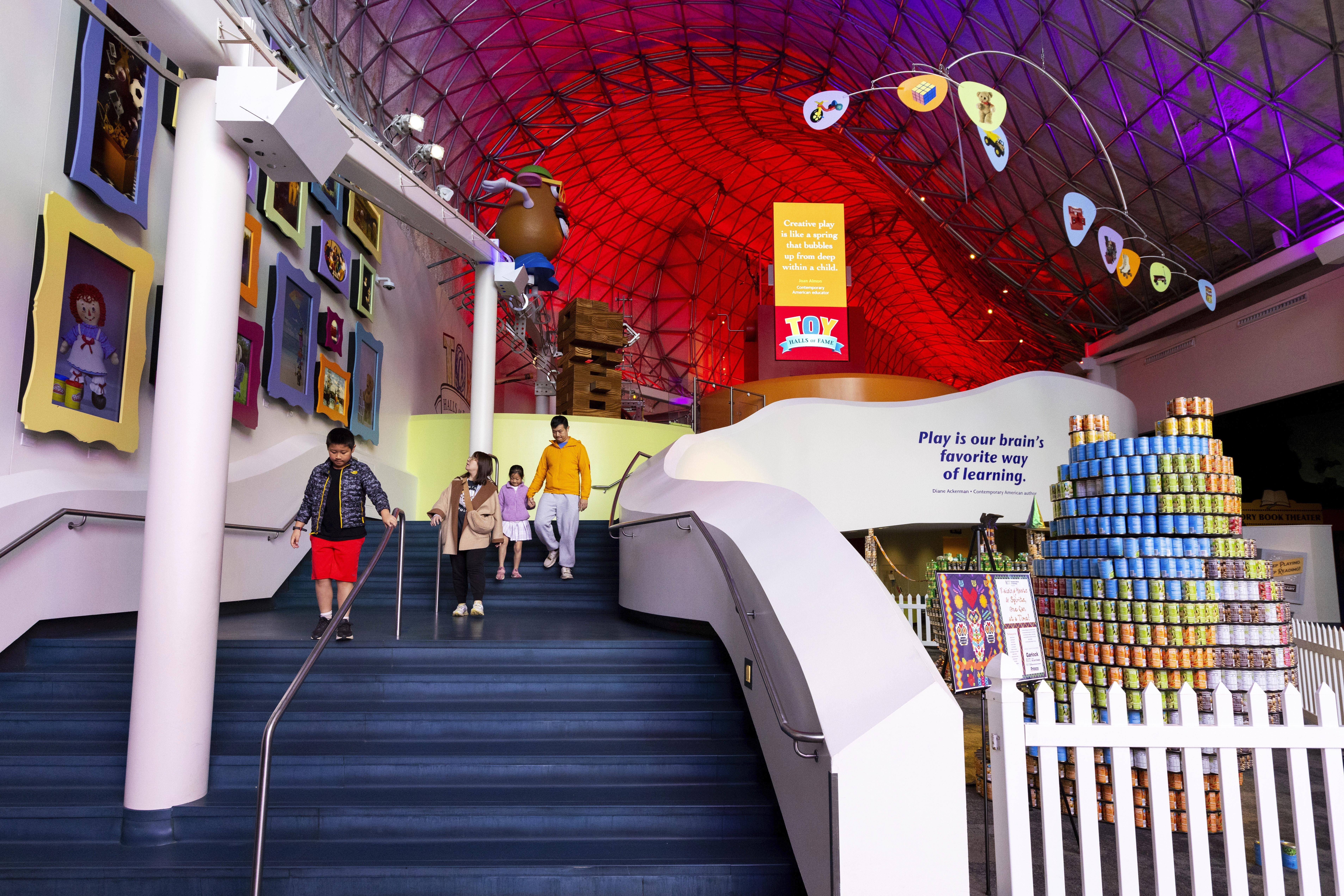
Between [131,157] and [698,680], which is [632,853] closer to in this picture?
[698,680]

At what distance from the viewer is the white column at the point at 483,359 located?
1044 centimetres

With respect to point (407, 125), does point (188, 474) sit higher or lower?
lower

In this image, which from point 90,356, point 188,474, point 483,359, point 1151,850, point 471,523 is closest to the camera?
point 188,474

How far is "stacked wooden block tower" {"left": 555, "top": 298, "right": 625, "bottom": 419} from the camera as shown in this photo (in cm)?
1368

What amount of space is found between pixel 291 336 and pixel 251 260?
110cm

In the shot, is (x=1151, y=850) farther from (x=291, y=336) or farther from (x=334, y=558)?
(x=291, y=336)

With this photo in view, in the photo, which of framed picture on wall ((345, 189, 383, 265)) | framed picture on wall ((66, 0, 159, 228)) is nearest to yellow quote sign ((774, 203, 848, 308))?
framed picture on wall ((345, 189, 383, 265))

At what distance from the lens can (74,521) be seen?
548cm

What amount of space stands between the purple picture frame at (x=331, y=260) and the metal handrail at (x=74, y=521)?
369 cm

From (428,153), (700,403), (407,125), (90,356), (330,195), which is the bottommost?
(90,356)

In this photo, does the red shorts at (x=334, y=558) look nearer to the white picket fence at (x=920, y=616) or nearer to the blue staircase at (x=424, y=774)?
the blue staircase at (x=424, y=774)

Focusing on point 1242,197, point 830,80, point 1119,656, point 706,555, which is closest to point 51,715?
point 706,555

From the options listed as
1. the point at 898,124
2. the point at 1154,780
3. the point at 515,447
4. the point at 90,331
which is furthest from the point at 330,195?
the point at 898,124

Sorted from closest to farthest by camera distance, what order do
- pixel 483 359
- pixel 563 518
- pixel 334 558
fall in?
pixel 334 558, pixel 563 518, pixel 483 359
